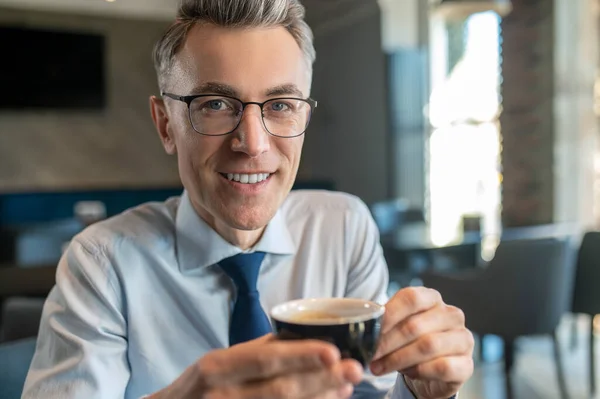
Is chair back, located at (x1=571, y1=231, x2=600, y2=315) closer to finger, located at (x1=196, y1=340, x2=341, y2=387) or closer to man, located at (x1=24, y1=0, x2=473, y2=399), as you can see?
man, located at (x1=24, y1=0, x2=473, y2=399)

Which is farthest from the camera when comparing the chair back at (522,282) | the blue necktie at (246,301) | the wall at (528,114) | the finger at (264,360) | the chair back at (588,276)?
the wall at (528,114)

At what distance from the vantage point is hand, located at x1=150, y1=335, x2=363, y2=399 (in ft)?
1.78

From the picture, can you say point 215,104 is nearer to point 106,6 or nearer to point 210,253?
point 210,253

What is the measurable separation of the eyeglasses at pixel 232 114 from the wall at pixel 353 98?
18.5 feet

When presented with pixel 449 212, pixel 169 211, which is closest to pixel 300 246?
pixel 169 211

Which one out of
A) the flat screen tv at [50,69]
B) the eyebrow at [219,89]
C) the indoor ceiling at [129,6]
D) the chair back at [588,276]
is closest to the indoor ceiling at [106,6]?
the indoor ceiling at [129,6]

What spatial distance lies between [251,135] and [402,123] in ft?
19.5

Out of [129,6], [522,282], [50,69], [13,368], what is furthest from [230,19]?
[129,6]

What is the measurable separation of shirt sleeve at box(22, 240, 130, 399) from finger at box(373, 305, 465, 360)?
19.8 inches

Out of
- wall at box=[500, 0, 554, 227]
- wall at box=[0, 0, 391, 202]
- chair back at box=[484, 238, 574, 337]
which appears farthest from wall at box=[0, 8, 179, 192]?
chair back at box=[484, 238, 574, 337]

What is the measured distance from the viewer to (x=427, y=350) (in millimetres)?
737

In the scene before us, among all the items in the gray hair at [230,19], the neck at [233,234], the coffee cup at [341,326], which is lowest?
the coffee cup at [341,326]

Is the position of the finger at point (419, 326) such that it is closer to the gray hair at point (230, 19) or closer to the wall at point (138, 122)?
the gray hair at point (230, 19)

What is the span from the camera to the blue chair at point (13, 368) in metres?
1.05
